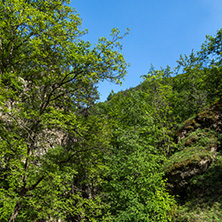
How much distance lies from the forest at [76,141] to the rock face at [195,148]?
9 cm

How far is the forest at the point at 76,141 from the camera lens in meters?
8.14

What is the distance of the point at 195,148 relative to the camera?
57.1ft

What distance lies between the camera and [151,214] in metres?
12.9

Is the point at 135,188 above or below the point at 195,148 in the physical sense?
below

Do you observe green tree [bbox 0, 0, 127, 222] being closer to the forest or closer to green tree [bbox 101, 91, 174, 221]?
the forest

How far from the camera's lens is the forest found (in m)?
8.14

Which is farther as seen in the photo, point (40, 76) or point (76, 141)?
point (76, 141)

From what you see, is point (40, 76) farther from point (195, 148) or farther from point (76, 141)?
point (195, 148)

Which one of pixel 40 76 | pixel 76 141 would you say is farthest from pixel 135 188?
pixel 40 76

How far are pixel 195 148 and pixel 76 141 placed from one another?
11.4 meters

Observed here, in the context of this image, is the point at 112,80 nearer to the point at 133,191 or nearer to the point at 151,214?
the point at 133,191

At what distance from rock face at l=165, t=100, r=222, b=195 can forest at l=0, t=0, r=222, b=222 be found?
87mm

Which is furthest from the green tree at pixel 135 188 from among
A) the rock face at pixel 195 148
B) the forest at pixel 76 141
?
the rock face at pixel 195 148

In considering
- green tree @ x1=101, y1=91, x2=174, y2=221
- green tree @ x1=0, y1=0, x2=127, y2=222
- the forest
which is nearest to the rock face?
the forest
